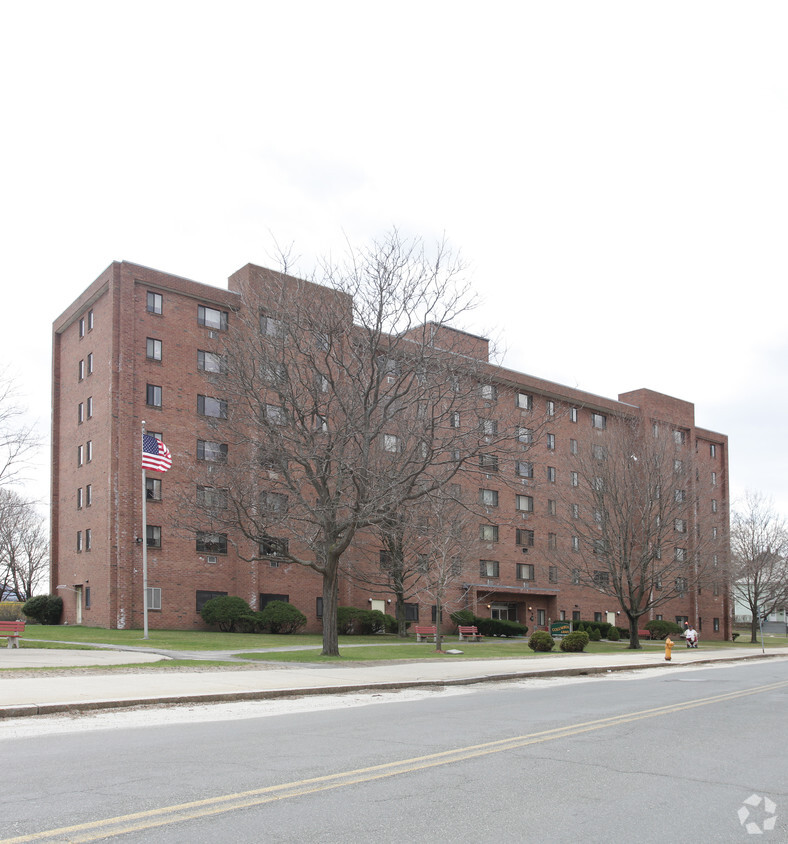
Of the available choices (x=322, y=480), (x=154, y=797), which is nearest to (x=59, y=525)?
(x=322, y=480)

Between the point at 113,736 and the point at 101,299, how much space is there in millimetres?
37474

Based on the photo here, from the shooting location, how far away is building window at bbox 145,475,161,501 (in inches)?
1646

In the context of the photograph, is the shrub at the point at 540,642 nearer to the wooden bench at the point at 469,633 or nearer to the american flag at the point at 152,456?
the wooden bench at the point at 469,633

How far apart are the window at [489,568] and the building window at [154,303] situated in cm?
2614

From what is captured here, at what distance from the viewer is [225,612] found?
41.0 m

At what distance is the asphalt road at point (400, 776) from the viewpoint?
593 centimetres

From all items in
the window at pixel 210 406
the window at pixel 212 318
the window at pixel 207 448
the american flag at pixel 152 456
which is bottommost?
the american flag at pixel 152 456

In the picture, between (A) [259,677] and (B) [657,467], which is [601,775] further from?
(B) [657,467]

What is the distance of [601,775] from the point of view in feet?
26.1

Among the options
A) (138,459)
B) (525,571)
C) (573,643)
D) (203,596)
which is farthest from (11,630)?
(525,571)

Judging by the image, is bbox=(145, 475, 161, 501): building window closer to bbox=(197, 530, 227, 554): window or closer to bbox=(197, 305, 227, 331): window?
bbox=(197, 530, 227, 554): window

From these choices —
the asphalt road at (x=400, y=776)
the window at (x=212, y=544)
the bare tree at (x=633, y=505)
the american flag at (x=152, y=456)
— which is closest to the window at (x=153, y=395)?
the window at (x=212, y=544)

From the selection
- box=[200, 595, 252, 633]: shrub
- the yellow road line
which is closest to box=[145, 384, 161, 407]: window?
box=[200, 595, 252, 633]: shrub

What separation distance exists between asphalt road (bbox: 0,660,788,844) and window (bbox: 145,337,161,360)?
32.2 m
